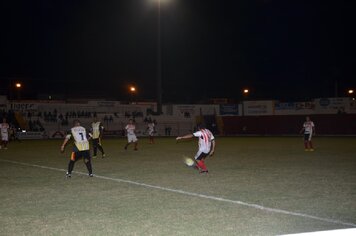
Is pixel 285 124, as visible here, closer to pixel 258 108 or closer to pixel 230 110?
pixel 258 108

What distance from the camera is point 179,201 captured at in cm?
956

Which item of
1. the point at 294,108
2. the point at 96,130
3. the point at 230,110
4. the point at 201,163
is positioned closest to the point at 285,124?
the point at 294,108

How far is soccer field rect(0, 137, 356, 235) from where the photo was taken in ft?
23.9

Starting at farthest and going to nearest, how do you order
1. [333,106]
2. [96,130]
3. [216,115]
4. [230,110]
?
[230,110], [216,115], [333,106], [96,130]

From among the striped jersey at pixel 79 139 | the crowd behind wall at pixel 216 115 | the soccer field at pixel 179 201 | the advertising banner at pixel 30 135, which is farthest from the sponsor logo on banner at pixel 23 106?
the striped jersey at pixel 79 139

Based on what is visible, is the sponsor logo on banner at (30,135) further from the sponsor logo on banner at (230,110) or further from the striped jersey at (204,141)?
the striped jersey at (204,141)

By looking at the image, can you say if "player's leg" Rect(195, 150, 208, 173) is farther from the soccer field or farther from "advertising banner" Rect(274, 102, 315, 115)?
"advertising banner" Rect(274, 102, 315, 115)

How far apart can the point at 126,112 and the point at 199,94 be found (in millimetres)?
31305

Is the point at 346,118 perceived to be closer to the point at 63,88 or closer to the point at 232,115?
the point at 232,115

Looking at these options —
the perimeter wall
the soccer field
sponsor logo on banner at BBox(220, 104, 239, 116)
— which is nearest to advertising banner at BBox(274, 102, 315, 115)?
the perimeter wall

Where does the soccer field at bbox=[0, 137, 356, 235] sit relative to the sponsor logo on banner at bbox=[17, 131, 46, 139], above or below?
→ below

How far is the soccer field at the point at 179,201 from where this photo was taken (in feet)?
23.9

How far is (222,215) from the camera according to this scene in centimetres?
809

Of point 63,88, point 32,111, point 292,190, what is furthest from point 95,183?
point 63,88
